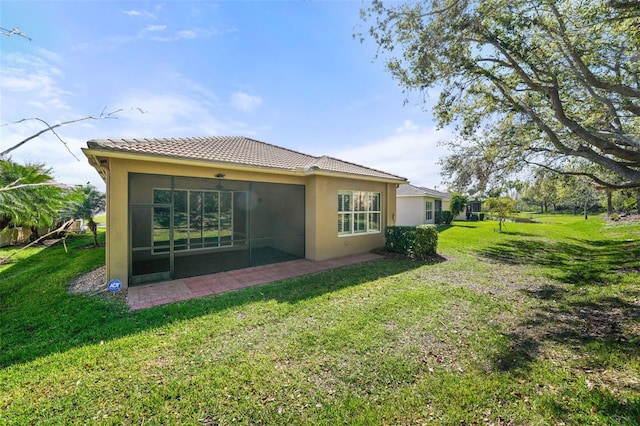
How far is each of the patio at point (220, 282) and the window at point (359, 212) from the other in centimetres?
150

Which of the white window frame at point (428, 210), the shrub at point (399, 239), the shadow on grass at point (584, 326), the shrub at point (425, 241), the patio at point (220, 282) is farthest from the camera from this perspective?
the white window frame at point (428, 210)

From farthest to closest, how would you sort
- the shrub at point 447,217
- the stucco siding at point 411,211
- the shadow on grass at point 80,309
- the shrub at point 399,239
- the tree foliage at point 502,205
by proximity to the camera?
1. the shrub at point 447,217
2. the stucco siding at point 411,211
3. the tree foliage at point 502,205
4. the shrub at point 399,239
5. the shadow on grass at point 80,309

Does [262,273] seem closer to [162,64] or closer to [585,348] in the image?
[162,64]

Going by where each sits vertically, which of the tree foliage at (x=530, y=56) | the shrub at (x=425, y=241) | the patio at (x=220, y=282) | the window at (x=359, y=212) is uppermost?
the tree foliage at (x=530, y=56)

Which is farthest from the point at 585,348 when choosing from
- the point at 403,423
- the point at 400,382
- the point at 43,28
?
the point at 43,28

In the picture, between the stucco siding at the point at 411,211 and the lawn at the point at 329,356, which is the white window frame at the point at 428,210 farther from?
the lawn at the point at 329,356

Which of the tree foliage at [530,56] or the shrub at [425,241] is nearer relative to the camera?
the tree foliage at [530,56]

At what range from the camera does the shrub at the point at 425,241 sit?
1033 cm

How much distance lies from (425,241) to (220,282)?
756 centimetres

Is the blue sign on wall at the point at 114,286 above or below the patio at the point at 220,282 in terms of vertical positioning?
above

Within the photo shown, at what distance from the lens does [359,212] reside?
443 inches

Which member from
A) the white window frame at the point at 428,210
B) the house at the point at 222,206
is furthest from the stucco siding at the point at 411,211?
the house at the point at 222,206

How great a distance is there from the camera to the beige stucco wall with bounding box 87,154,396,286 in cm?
637

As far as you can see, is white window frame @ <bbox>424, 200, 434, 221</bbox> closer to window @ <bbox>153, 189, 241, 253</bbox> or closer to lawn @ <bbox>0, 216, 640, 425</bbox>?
lawn @ <bbox>0, 216, 640, 425</bbox>
